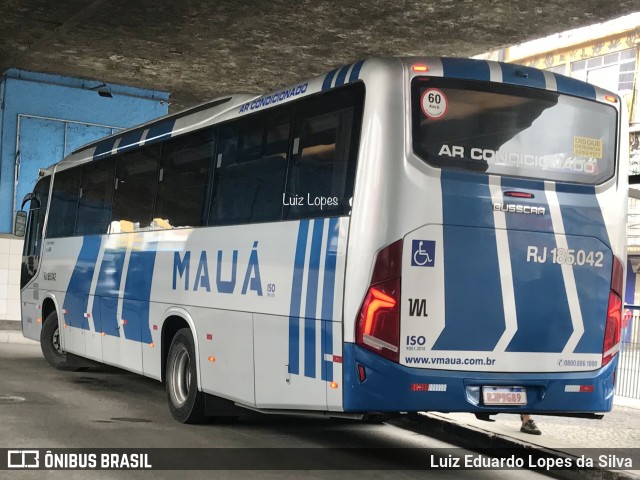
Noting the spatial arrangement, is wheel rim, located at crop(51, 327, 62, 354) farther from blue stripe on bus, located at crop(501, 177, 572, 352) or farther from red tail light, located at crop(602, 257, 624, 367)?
red tail light, located at crop(602, 257, 624, 367)

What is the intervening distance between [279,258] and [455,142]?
1934 millimetres

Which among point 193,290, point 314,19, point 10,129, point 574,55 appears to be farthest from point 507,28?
point 574,55

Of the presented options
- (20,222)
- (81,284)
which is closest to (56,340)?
(81,284)

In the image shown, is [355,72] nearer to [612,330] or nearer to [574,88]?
[574,88]

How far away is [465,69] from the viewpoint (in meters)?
7.65

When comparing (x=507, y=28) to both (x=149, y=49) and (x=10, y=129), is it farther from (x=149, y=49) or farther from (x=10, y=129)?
(x=10, y=129)

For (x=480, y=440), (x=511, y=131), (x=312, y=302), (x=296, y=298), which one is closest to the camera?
(x=511, y=131)

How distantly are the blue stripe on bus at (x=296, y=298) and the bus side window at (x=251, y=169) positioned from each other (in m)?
0.56

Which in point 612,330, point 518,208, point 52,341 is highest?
point 518,208

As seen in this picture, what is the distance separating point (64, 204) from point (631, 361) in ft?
30.2

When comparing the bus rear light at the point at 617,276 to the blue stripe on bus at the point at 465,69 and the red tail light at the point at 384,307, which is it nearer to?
the blue stripe on bus at the point at 465,69

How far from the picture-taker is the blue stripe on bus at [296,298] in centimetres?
805

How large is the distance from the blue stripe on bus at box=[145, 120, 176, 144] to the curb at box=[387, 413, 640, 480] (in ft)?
14.2

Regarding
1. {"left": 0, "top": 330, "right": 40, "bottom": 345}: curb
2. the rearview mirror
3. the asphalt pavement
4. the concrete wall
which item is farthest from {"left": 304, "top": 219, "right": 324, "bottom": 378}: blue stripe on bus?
the concrete wall
